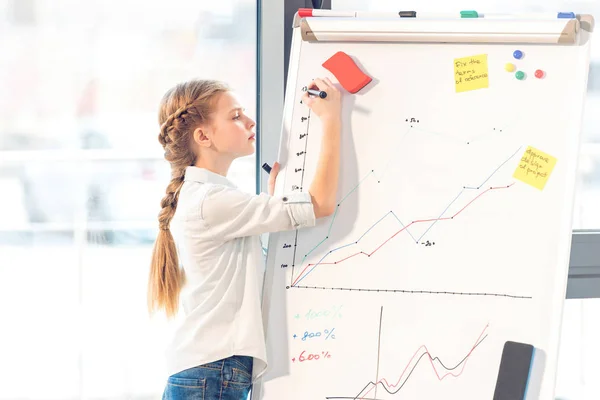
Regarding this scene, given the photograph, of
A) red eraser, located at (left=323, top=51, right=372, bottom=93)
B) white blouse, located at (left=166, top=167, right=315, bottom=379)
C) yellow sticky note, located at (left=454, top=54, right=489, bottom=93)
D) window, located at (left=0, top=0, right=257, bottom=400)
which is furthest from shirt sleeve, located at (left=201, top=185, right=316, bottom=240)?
window, located at (left=0, top=0, right=257, bottom=400)

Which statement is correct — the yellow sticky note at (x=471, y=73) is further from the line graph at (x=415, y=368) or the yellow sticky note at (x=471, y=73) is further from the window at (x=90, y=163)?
the window at (x=90, y=163)

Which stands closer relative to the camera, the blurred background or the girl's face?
the girl's face

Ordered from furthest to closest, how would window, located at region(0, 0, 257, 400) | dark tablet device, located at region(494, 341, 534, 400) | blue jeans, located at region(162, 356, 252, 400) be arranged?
window, located at region(0, 0, 257, 400) → blue jeans, located at region(162, 356, 252, 400) → dark tablet device, located at region(494, 341, 534, 400)

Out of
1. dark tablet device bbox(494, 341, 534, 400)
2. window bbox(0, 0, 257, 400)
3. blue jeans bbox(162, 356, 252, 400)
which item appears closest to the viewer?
dark tablet device bbox(494, 341, 534, 400)

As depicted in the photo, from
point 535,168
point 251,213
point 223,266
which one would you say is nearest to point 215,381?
point 223,266

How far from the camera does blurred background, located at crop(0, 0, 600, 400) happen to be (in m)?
1.74

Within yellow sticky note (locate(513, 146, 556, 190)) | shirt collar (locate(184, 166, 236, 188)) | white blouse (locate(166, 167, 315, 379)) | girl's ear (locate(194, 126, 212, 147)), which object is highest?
girl's ear (locate(194, 126, 212, 147))

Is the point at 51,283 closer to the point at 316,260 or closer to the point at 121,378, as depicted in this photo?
the point at 121,378

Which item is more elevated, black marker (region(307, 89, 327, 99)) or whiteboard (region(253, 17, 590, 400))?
black marker (region(307, 89, 327, 99))

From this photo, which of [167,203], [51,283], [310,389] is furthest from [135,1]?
[310,389]

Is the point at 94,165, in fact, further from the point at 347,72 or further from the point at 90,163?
the point at 347,72

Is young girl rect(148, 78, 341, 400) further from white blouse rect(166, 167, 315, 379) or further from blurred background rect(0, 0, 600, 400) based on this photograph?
blurred background rect(0, 0, 600, 400)

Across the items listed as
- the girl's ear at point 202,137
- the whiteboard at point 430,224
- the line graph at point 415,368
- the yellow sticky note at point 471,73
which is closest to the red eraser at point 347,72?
the whiteboard at point 430,224

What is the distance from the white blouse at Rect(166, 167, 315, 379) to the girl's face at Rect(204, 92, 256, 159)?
0.31ft
